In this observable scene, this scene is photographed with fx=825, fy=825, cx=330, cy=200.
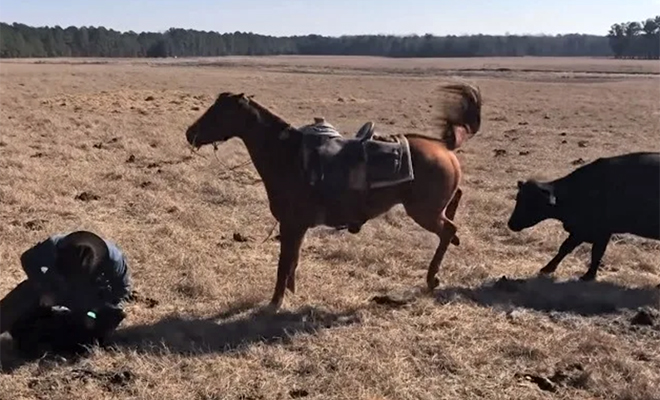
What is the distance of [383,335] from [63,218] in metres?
5.39

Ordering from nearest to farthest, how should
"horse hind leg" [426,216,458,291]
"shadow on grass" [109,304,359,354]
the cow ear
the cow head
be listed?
"shadow on grass" [109,304,359,354] < "horse hind leg" [426,216,458,291] < the cow ear < the cow head

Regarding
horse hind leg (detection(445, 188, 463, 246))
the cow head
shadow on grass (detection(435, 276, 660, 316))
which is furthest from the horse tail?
shadow on grass (detection(435, 276, 660, 316))

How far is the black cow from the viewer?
793 centimetres

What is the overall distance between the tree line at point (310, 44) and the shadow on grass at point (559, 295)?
4131 inches

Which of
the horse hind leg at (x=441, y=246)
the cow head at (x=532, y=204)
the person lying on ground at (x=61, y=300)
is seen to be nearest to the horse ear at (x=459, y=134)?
the horse hind leg at (x=441, y=246)

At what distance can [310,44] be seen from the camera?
164750 millimetres

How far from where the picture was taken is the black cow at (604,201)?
793cm

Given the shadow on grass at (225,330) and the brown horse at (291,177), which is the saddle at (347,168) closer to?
the brown horse at (291,177)

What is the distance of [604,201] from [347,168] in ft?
9.05

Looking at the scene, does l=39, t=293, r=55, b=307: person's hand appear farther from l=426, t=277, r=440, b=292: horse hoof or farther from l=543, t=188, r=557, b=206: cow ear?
l=543, t=188, r=557, b=206: cow ear

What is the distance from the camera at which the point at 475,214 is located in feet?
35.8

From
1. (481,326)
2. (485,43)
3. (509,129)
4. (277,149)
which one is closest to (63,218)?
(277,149)

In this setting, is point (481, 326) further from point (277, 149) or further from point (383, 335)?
point (277, 149)

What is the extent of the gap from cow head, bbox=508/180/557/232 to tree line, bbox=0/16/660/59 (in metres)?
104
